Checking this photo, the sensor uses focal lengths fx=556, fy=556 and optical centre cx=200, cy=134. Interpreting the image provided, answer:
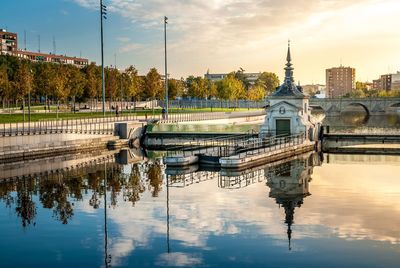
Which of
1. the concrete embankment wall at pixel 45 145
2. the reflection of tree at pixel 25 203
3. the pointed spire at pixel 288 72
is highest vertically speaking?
the pointed spire at pixel 288 72

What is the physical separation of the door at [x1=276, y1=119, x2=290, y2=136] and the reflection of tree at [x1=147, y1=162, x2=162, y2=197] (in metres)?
15.7

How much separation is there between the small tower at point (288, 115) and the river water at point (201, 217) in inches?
540

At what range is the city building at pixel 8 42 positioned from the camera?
17888cm

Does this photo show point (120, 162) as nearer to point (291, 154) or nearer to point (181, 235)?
point (291, 154)

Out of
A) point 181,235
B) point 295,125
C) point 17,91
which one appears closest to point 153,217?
point 181,235

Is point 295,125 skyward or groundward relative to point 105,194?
skyward

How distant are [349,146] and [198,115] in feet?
106

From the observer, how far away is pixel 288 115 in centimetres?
5934

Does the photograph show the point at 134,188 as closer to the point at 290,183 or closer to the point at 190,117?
the point at 290,183

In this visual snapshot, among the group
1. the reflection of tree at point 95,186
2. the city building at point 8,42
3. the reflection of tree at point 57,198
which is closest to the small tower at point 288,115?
the reflection of tree at point 95,186

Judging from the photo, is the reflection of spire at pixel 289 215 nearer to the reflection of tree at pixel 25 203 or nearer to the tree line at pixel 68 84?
the reflection of tree at pixel 25 203

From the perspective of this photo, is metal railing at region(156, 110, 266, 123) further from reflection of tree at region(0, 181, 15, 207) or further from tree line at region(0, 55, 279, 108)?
reflection of tree at region(0, 181, 15, 207)

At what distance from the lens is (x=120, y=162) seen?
2029 inches

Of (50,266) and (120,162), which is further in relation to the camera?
(120,162)
